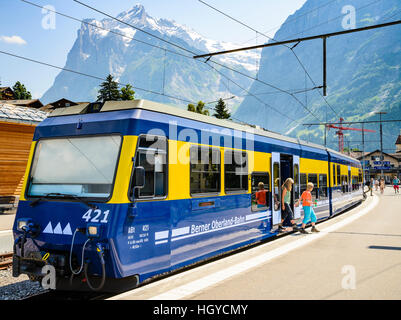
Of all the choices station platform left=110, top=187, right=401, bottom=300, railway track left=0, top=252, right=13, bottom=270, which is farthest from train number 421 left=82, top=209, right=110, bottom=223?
railway track left=0, top=252, right=13, bottom=270

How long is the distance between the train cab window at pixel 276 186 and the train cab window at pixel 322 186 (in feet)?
15.1

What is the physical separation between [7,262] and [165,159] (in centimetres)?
474

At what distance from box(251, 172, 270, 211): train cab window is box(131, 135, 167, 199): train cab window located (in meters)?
3.56

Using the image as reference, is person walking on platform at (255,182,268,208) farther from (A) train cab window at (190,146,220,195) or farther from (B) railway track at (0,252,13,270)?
(B) railway track at (0,252,13,270)

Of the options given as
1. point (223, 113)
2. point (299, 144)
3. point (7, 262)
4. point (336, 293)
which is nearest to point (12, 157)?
point (7, 262)

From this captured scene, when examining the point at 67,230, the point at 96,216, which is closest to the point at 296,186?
the point at 96,216

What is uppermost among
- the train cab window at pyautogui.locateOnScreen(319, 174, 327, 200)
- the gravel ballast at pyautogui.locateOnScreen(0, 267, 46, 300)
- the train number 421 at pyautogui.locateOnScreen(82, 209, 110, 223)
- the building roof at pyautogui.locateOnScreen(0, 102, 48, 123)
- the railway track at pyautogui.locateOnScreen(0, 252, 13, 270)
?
the building roof at pyautogui.locateOnScreen(0, 102, 48, 123)

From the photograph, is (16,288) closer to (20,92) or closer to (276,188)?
(276,188)

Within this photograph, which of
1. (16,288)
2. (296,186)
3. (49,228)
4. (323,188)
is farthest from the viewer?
(323,188)

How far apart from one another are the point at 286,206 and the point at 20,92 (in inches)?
2941

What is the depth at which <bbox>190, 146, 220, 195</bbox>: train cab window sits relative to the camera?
23.2 feet

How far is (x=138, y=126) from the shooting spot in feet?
19.2

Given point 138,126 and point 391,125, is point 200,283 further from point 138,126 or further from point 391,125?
point 391,125

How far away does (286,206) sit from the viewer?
11.5 m
